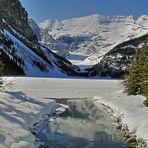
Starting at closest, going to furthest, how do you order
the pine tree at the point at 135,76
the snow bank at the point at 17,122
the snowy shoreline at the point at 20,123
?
the snow bank at the point at 17,122 < the snowy shoreline at the point at 20,123 < the pine tree at the point at 135,76

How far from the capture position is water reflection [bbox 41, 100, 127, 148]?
30656 mm

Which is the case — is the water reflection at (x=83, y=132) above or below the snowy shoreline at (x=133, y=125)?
below

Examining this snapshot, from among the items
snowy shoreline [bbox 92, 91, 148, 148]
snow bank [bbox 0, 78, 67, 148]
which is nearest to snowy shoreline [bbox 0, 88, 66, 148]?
snow bank [bbox 0, 78, 67, 148]

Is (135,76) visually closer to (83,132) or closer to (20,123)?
(83,132)

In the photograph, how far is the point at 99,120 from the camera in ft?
143

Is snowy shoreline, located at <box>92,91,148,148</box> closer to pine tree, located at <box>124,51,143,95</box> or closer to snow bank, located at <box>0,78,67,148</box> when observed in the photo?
snow bank, located at <box>0,78,67,148</box>

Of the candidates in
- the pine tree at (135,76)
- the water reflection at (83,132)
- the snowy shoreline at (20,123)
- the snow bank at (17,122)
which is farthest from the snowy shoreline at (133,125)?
the pine tree at (135,76)

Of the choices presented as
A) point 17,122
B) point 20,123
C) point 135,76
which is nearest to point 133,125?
point 20,123

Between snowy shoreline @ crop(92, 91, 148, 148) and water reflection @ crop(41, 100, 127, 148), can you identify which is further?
water reflection @ crop(41, 100, 127, 148)

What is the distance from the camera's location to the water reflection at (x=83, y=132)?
3066cm

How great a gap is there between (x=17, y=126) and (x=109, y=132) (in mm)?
9435

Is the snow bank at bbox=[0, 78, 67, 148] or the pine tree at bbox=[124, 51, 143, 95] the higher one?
the pine tree at bbox=[124, 51, 143, 95]

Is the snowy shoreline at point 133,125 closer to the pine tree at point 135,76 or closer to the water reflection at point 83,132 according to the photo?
the water reflection at point 83,132

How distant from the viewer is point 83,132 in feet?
117
